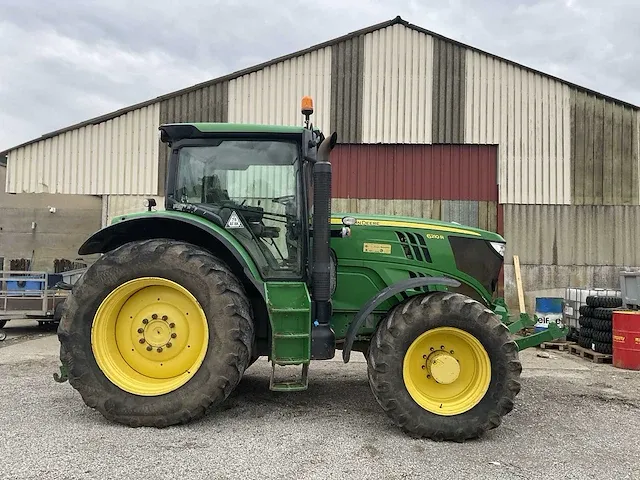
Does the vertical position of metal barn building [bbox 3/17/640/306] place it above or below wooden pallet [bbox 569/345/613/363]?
above

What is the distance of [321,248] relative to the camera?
168 inches

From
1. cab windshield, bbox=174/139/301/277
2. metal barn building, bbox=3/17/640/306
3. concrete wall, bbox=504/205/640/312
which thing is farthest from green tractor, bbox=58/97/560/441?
concrete wall, bbox=504/205/640/312

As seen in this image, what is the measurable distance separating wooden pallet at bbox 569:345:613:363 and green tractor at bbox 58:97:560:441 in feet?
14.3

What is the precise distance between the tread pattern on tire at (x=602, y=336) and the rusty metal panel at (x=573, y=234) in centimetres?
388

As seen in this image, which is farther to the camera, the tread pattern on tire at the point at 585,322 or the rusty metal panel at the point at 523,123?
the rusty metal panel at the point at 523,123

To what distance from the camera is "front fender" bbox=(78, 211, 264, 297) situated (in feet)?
13.9

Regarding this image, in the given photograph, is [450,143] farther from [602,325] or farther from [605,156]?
[602,325]

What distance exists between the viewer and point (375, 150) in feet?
38.9

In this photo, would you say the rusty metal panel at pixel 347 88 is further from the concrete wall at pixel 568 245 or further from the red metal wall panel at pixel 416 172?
the concrete wall at pixel 568 245

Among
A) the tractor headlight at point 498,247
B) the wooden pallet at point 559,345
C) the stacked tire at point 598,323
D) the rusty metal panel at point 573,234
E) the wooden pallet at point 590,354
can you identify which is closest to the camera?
the tractor headlight at point 498,247

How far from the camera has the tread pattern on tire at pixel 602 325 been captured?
309 inches

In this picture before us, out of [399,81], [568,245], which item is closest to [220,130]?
[399,81]

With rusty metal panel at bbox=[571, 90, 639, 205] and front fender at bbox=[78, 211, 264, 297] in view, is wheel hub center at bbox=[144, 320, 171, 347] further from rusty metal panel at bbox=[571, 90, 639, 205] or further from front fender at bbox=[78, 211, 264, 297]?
rusty metal panel at bbox=[571, 90, 639, 205]

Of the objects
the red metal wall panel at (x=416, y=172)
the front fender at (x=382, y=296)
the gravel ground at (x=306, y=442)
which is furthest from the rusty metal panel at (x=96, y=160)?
the front fender at (x=382, y=296)
